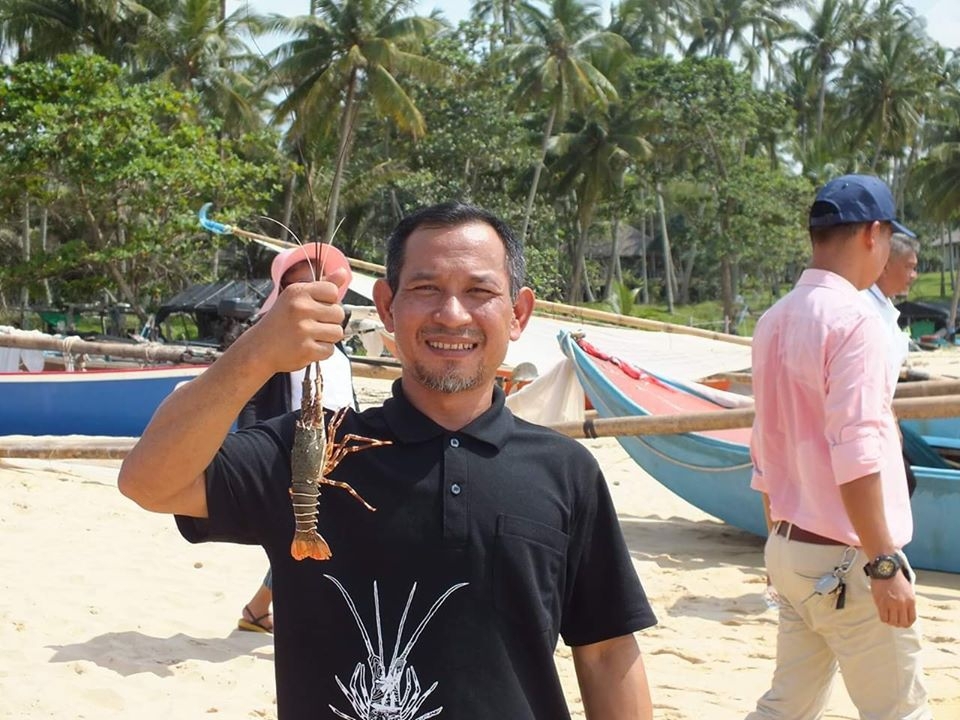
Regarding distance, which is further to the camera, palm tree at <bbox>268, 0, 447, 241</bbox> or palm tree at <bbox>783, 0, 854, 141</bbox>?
palm tree at <bbox>783, 0, 854, 141</bbox>

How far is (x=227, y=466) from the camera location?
165cm

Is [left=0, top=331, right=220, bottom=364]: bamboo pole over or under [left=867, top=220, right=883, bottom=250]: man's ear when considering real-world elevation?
under

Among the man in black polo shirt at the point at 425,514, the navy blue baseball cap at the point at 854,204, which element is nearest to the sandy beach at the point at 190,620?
the navy blue baseball cap at the point at 854,204

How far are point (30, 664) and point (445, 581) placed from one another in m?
3.27

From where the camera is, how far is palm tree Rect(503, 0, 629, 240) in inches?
1245

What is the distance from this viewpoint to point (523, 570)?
164cm

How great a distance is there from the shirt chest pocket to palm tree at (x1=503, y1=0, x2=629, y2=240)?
29399mm

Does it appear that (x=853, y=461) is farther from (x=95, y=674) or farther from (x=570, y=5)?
(x=570, y=5)

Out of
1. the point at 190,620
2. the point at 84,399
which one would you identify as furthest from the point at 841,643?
the point at 84,399

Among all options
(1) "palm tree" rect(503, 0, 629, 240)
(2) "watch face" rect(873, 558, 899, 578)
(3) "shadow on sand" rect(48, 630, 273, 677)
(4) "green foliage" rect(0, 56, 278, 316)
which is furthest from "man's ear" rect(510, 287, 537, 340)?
(1) "palm tree" rect(503, 0, 629, 240)

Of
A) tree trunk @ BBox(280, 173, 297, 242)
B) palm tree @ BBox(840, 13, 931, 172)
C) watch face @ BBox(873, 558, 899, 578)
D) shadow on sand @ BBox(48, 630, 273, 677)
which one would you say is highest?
palm tree @ BBox(840, 13, 931, 172)

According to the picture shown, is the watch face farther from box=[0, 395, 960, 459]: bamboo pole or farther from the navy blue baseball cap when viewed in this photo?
box=[0, 395, 960, 459]: bamboo pole

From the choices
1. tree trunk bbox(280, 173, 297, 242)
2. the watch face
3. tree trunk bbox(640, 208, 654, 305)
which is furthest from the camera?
tree trunk bbox(640, 208, 654, 305)

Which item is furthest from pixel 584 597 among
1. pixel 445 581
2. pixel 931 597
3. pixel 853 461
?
pixel 931 597
